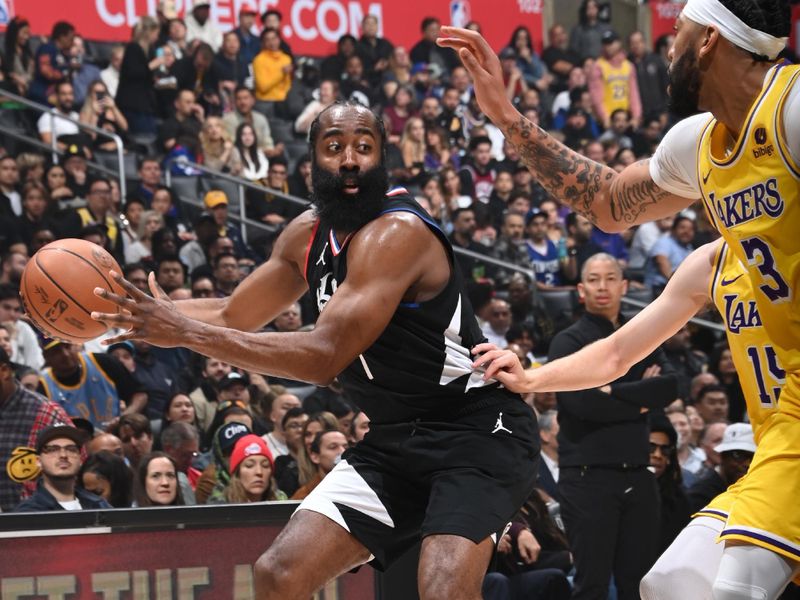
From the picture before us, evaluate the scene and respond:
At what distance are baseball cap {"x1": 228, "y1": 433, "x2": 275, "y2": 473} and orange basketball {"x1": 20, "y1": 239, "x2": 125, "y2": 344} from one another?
260 centimetres

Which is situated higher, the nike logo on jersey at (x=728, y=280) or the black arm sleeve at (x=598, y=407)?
the nike logo on jersey at (x=728, y=280)

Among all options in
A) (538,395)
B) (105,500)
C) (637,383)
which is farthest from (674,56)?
(538,395)

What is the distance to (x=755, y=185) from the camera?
10.5 feet

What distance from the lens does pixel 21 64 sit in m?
11.8

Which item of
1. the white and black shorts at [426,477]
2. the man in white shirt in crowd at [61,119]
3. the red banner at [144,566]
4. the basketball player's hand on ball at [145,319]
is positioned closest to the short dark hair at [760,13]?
the white and black shorts at [426,477]

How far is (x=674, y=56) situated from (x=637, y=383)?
10.6 ft

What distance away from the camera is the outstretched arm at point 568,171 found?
155 inches

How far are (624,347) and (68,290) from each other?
1947 mm

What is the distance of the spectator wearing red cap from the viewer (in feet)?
22.1

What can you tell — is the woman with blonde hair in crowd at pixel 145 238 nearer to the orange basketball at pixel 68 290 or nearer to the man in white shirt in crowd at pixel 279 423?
the man in white shirt in crowd at pixel 279 423

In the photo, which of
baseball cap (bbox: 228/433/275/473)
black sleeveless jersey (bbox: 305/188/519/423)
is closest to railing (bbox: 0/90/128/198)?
baseball cap (bbox: 228/433/275/473)

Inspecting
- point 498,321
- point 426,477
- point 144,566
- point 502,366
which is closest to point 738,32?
point 502,366

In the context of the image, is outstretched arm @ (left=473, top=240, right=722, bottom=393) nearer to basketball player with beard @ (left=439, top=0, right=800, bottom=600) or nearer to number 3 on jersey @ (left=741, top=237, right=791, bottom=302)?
basketball player with beard @ (left=439, top=0, right=800, bottom=600)

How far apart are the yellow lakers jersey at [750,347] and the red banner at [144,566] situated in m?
2.33
